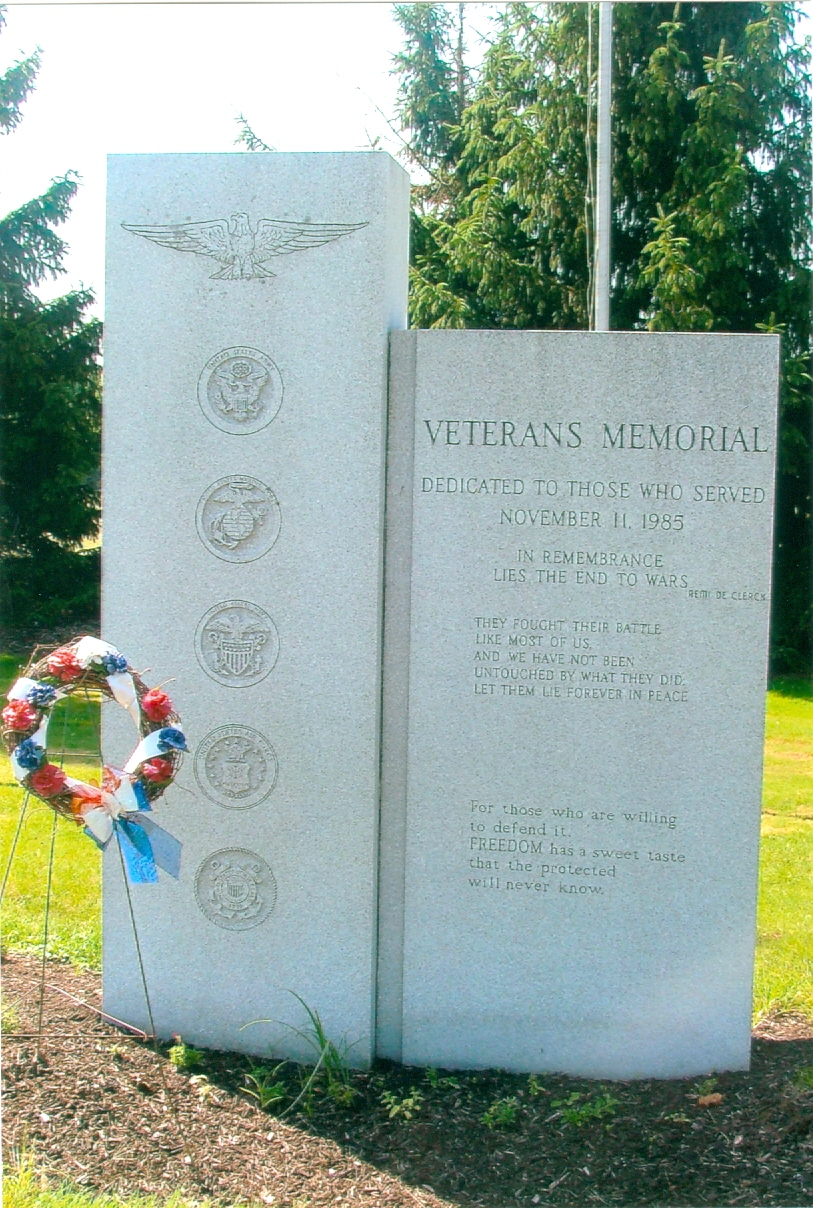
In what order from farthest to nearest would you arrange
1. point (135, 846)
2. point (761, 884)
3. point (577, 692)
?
1. point (761, 884)
2. point (577, 692)
3. point (135, 846)

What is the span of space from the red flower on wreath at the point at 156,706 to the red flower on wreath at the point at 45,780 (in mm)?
354

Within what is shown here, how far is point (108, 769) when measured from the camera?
13.2 ft

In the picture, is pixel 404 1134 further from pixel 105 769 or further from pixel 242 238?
pixel 242 238

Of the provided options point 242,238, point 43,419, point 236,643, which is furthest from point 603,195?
point 236,643

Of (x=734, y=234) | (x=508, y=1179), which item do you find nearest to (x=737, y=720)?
(x=508, y=1179)

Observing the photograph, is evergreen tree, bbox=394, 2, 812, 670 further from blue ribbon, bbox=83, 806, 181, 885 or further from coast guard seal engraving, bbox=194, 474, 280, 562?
blue ribbon, bbox=83, 806, 181, 885

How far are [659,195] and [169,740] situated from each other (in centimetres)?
1292

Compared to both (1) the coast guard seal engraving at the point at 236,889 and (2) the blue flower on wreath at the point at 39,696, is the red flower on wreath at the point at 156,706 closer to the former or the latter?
(2) the blue flower on wreath at the point at 39,696

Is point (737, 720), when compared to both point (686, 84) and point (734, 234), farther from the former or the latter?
point (686, 84)

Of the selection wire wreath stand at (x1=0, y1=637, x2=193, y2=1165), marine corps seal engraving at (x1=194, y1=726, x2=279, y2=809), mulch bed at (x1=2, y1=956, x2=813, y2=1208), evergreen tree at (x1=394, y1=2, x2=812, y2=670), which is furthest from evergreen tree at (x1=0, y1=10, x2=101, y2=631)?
mulch bed at (x1=2, y1=956, x2=813, y2=1208)

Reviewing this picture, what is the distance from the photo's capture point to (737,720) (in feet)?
13.6

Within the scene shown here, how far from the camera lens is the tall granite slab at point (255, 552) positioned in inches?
165

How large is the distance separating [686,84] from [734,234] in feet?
6.99

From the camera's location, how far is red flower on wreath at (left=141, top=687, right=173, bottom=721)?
3906 millimetres
